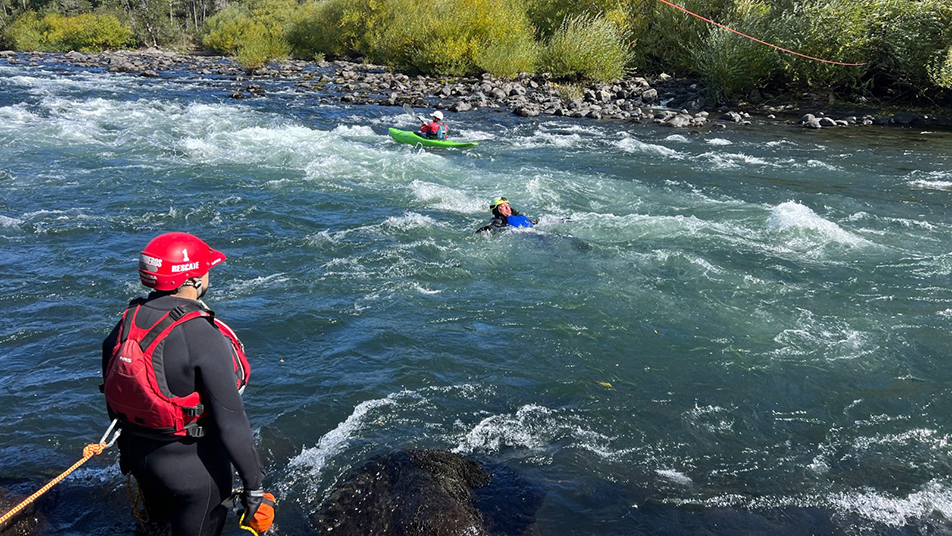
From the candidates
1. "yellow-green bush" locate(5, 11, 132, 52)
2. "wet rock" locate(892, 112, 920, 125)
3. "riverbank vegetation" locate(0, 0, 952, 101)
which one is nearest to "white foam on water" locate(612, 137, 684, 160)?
"riverbank vegetation" locate(0, 0, 952, 101)

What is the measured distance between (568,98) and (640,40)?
344 inches

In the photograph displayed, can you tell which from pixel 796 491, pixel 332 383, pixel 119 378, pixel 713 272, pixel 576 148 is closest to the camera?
pixel 119 378

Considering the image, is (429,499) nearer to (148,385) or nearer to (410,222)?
(148,385)

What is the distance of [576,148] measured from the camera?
706 inches

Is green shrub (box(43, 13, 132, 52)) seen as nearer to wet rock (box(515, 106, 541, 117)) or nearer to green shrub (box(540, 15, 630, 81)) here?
green shrub (box(540, 15, 630, 81))

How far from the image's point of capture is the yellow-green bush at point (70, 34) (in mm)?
53188

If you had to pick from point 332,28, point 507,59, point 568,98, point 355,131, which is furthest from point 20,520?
point 332,28

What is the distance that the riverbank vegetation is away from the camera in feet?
71.3

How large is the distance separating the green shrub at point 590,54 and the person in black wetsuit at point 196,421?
27.5 meters

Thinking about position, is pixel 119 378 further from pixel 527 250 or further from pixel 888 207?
pixel 888 207

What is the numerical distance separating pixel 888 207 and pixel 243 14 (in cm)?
5876

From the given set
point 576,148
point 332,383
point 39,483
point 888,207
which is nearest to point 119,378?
point 39,483

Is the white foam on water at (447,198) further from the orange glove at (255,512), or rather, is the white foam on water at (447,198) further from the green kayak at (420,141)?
the orange glove at (255,512)

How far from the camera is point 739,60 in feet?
78.5
